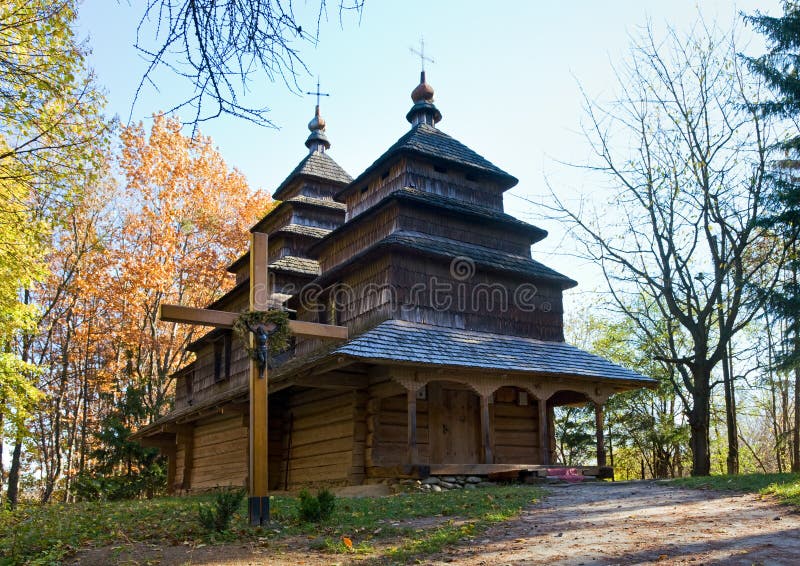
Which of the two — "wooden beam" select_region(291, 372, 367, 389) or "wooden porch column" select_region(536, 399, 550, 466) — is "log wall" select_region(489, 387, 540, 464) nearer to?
"wooden porch column" select_region(536, 399, 550, 466)

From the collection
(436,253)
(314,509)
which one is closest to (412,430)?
(436,253)

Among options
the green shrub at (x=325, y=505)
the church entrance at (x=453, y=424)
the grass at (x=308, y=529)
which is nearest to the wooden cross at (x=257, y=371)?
the grass at (x=308, y=529)

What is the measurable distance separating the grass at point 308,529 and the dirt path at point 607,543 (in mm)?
270

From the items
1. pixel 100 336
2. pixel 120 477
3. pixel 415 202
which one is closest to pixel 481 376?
pixel 415 202

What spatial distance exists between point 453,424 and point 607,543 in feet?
33.4

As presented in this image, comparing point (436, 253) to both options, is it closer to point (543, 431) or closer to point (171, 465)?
point (543, 431)

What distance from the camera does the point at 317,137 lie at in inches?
1201

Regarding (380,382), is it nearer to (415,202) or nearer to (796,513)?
(415,202)

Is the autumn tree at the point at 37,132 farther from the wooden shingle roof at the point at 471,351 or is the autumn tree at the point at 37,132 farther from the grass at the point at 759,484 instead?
the grass at the point at 759,484

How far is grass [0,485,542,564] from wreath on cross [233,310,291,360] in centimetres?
214

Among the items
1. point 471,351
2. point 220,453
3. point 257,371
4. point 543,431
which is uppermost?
point 471,351

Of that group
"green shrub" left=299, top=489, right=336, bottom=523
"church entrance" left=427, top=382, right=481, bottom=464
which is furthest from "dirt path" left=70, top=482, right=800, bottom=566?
"church entrance" left=427, top=382, right=481, bottom=464

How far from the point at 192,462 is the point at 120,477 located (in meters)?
3.75

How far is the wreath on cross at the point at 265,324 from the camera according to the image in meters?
8.62
